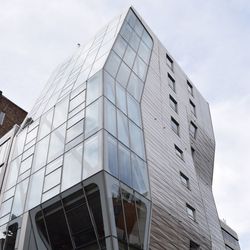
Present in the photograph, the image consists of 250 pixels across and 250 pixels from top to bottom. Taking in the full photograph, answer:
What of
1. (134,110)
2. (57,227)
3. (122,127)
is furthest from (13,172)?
(134,110)

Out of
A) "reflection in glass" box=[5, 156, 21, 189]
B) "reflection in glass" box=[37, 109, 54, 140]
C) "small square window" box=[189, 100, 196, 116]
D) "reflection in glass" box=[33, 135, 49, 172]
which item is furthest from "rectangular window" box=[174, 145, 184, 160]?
"reflection in glass" box=[5, 156, 21, 189]

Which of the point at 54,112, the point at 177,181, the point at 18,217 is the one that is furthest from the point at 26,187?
the point at 177,181

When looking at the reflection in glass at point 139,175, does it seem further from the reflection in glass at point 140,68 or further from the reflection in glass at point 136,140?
the reflection in glass at point 140,68

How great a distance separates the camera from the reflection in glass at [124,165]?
1888 cm

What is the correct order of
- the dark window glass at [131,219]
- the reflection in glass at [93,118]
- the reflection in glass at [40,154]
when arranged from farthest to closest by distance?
the reflection in glass at [40,154]
the reflection in glass at [93,118]
the dark window glass at [131,219]

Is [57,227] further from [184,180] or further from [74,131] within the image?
[184,180]

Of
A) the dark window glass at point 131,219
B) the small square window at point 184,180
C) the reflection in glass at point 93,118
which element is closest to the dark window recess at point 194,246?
the small square window at point 184,180

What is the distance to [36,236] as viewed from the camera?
19.1 meters

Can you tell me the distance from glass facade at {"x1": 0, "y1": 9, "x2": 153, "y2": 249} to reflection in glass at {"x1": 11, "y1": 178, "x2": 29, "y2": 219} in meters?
0.08

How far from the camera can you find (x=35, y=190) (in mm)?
20984

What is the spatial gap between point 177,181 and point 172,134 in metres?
4.37

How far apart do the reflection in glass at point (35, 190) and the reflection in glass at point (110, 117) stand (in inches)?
185

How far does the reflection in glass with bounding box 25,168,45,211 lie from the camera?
20.3m

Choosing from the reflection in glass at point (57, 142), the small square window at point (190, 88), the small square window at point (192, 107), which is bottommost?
the reflection in glass at point (57, 142)
